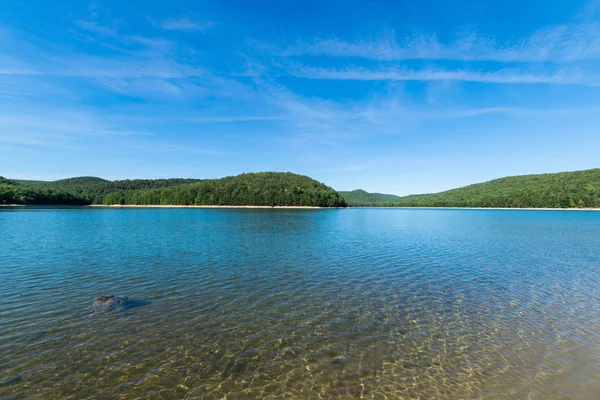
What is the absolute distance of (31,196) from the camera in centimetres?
15188

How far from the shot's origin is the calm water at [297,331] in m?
7.63

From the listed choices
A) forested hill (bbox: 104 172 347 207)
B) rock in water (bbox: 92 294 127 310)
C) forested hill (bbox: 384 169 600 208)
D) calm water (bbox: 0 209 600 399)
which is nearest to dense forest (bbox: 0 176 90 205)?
forested hill (bbox: 104 172 347 207)

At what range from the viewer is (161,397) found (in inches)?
279

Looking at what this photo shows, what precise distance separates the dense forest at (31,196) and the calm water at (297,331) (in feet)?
573

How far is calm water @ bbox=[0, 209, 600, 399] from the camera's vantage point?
763 cm

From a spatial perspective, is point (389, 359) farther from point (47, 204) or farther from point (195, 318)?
point (47, 204)

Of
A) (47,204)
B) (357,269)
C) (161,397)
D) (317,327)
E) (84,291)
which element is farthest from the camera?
(47,204)

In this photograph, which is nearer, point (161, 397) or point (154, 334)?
point (161, 397)

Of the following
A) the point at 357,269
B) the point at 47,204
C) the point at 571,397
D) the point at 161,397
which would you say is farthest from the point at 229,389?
the point at 47,204

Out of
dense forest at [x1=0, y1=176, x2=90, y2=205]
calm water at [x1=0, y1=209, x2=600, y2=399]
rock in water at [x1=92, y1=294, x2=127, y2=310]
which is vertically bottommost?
calm water at [x1=0, y1=209, x2=600, y2=399]

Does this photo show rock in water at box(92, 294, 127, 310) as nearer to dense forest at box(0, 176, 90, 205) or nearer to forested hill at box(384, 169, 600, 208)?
dense forest at box(0, 176, 90, 205)

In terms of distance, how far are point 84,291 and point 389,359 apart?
1543cm

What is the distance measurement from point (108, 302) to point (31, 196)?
7661 inches

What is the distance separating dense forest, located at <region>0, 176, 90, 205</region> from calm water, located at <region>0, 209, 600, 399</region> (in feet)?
573
